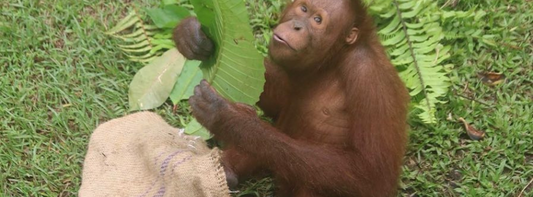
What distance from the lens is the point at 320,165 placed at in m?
3.58

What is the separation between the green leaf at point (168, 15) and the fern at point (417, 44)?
111cm

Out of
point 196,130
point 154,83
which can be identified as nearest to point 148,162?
point 196,130

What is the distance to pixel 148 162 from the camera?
13.3 ft

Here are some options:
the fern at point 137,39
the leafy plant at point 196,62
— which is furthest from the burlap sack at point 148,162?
the fern at point 137,39

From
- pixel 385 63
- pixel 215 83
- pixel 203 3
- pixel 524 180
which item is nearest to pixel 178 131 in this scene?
pixel 215 83

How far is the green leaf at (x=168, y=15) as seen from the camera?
4.66 metres

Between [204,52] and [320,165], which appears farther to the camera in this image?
[204,52]

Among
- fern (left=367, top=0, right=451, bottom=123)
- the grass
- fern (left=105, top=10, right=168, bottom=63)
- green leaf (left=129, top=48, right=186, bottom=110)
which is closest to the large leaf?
green leaf (left=129, top=48, right=186, bottom=110)

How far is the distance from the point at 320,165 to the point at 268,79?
779 mm

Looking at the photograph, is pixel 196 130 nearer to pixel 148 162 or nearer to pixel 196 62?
pixel 148 162

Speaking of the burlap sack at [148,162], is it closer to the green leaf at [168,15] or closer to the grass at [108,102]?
the grass at [108,102]

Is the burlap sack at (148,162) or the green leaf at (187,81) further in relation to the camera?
the green leaf at (187,81)

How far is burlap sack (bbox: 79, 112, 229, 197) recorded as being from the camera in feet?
12.5

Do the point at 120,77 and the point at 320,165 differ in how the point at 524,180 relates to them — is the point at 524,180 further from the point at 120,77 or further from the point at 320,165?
the point at 120,77
